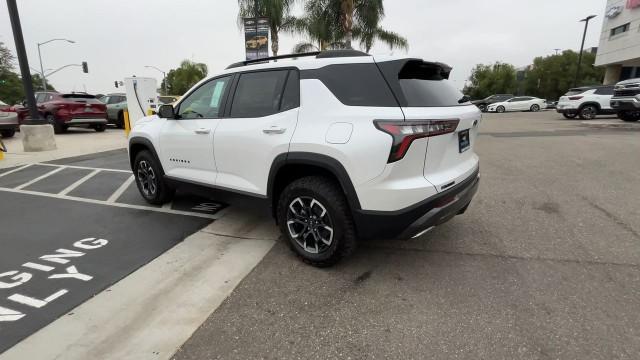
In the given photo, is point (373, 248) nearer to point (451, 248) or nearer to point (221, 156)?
point (451, 248)

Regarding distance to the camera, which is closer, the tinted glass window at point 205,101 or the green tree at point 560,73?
the tinted glass window at point 205,101

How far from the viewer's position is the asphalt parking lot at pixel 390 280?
2.21 m

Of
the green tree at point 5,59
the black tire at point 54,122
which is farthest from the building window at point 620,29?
the green tree at point 5,59

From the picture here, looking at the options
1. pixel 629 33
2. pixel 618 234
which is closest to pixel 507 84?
pixel 629 33

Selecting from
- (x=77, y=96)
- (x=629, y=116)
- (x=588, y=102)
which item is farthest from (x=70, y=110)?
(x=629, y=116)

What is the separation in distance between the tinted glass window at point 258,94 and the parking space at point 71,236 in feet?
5.14

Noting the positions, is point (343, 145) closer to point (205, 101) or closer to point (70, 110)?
point (205, 101)

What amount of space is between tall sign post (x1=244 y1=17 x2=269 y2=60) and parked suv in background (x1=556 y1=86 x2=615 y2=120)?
14407 mm

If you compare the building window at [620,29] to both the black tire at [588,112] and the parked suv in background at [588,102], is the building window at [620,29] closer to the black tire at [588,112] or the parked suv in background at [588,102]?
the parked suv in background at [588,102]

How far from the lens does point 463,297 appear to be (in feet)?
8.71

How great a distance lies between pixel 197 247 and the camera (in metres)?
3.62

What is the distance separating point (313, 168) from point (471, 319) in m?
1.60

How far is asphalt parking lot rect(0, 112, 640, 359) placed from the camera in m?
2.21

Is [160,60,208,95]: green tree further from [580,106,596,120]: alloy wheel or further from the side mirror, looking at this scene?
the side mirror
